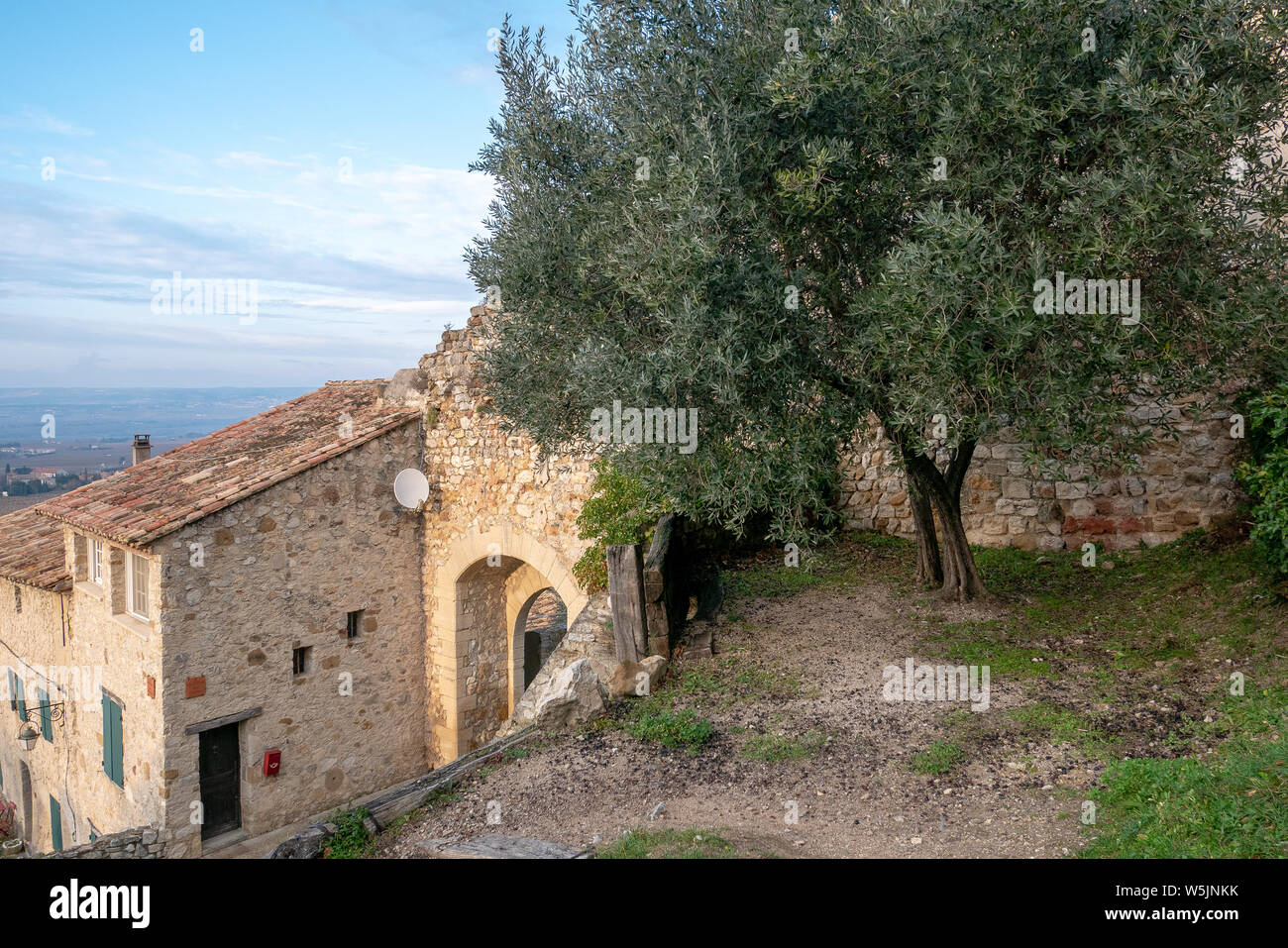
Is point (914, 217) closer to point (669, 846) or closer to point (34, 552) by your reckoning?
point (669, 846)

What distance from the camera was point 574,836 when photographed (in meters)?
5.23

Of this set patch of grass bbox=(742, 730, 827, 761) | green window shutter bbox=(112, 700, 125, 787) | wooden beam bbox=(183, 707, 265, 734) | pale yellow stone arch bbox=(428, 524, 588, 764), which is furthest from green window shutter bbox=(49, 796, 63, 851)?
patch of grass bbox=(742, 730, 827, 761)

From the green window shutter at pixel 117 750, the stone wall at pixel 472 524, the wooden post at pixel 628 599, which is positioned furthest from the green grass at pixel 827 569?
the green window shutter at pixel 117 750

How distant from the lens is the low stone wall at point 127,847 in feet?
29.8

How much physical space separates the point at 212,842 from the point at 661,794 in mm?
7779

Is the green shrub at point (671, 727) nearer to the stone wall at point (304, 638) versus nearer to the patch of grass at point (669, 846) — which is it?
the patch of grass at point (669, 846)

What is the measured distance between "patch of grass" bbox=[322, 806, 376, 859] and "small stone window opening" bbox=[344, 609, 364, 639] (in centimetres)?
596

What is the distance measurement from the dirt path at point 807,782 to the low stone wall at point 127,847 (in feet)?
19.7

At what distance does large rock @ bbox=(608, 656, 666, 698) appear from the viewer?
7.35m

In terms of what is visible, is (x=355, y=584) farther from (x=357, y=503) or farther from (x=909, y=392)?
(x=909, y=392)

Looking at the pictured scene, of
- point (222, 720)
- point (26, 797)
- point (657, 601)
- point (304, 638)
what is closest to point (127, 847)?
point (222, 720)

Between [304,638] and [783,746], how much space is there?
7.67 metres

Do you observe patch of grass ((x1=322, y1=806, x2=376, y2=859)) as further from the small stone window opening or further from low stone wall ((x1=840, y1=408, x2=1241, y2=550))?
low stone wall ((x1=840, y1=408, x2=1241, y2=550))

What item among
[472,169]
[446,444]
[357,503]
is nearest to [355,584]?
[357,503]
